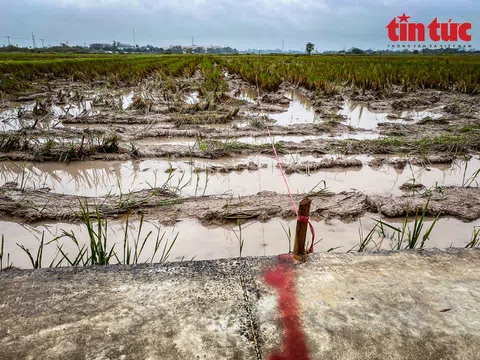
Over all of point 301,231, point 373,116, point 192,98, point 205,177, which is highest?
point 192,98

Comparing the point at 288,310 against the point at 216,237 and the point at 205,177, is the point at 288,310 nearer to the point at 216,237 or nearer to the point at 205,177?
the point at 216,237

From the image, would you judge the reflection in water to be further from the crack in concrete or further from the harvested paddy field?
the crack in concrete

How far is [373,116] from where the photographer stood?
734cm

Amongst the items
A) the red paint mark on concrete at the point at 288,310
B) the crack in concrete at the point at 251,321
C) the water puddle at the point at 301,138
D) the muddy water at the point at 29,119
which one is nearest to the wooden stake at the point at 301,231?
the red paint mark on concrete at the point at 288,310

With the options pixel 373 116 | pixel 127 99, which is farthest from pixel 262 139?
pixel 127 99

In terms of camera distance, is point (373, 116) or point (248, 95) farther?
Answer: point (248, 95)

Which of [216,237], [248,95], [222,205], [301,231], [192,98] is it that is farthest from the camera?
[248,95]

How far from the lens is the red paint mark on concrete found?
1213mm

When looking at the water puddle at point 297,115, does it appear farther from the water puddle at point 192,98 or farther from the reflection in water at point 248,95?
the water puddle at point 192,98

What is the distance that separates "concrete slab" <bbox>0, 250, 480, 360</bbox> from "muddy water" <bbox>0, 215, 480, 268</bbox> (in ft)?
2.92

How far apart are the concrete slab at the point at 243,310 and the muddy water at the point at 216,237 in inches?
35.1

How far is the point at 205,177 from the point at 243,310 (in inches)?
106

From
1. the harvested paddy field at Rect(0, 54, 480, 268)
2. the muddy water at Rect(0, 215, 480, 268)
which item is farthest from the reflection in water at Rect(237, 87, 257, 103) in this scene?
the muddy water at Rect(0, 215, 480, 268)

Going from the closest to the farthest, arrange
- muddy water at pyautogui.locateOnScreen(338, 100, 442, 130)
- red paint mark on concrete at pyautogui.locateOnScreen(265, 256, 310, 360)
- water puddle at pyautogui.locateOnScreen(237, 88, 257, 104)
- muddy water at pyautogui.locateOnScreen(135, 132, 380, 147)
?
red paint mark on concrete at pyautogui.locateOnScreen(265, 256, 310, 360), muddy water at pyautogui.locateOnScreen(135, 132, 380, 147), muddy water at pyautogui.locateOnScreen(338, 100, 442, 130), water puddle at pyautogui.locateOnScreen(237, 88, 257, 104)
